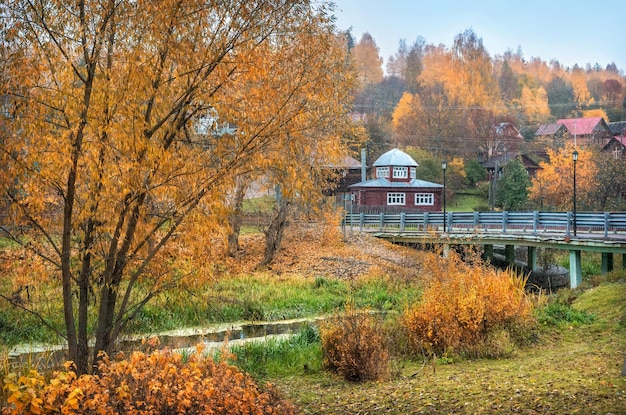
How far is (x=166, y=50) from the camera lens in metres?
6.85

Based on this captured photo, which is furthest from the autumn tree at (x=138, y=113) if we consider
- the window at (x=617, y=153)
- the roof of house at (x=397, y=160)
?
the roof of house at (x=397, y=160)

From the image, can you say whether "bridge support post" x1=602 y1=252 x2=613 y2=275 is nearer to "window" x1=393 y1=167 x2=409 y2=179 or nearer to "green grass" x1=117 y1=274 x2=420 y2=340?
"green grass" x1=117 y1=274 x2=420 y2=340

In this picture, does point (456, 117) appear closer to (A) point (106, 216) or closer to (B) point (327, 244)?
(B) point (327, 244)

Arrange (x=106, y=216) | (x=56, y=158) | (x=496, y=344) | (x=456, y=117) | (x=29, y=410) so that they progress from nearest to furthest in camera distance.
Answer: (x=29, y=410), (x=56, y=158), (x=106, y=216), (x=496, y=344), (x=456, y=117)

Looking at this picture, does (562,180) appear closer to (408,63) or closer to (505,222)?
(505,222)

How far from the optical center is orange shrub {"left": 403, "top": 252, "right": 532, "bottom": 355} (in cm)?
979

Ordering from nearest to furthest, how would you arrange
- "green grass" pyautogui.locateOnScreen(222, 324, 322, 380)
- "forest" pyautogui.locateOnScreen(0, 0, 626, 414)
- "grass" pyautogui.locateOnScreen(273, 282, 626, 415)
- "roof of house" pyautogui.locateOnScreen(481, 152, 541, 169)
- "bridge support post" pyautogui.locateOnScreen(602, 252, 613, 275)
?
"forest" pyautogui.locateOnScreen(0, 0, 626, 414) < "grass" pyautogui.locateOnScreen(273, 282, 626, 415) < "green grass" pyautogui.locateOnScreen(222, 324, 322, 380) < "bridge support post" pyautogui.locateOnScreen(602, 252, 613, 275) < "roof of house" pyautogui.locateOnScreen(481, 152, 541, 169)

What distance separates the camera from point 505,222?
2733cm

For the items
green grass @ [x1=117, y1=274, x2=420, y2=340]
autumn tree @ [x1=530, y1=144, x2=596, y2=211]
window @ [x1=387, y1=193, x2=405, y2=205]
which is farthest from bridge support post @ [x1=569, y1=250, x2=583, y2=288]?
window @ [x1=387, y1=193, x2=405, y2=205]

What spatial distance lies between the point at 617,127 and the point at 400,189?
21816 mm

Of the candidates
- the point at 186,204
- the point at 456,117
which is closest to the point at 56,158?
the point at 186,204

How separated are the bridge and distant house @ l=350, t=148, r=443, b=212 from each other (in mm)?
5263

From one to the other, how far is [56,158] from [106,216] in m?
0.79

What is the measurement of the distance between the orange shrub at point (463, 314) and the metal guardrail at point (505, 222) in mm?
13213
